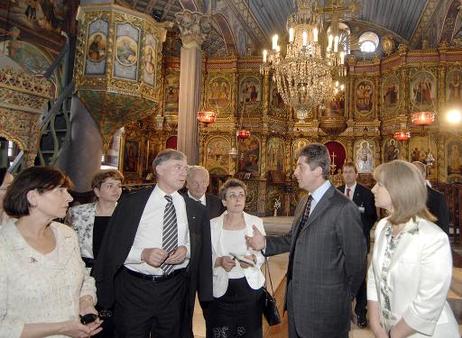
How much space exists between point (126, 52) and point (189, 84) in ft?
8.43

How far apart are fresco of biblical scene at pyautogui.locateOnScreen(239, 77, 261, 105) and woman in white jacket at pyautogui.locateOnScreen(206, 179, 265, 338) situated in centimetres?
1282

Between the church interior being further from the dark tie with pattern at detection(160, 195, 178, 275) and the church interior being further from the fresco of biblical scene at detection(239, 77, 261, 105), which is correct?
the dark tie with pattern at detection(160, 195, 178, 275)

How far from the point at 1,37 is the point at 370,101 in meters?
13.9

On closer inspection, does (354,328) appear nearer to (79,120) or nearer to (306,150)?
(306,150)

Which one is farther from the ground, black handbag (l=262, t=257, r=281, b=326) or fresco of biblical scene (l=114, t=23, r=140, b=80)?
fresco of biblical scene (l=114, t=23, r=140, b=80)

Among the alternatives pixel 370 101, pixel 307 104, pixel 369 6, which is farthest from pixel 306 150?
pixel 369 6

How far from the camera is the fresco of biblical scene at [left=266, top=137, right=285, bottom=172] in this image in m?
15.1

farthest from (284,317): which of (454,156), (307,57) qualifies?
(454,156)

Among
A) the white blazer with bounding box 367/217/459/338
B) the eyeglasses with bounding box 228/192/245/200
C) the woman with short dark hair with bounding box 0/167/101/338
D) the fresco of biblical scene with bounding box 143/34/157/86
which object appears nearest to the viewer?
the woman with short dark hair with bounding box 0/167/101/338

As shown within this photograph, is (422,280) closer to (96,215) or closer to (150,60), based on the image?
(96,215)

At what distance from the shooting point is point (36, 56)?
5.93 meters

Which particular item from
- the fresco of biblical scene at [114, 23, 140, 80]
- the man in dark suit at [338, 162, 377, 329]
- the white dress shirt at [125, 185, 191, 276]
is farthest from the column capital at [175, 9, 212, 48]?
the white dress shirt at [125, 185, 191, 276]

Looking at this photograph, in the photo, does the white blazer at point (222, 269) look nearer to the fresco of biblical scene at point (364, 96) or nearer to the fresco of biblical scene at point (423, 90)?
the fresco of biblical scene at point (423, 90)

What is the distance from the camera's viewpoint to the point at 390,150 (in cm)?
1469
